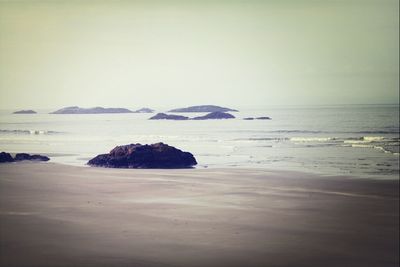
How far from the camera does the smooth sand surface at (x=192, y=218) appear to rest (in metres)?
3.97

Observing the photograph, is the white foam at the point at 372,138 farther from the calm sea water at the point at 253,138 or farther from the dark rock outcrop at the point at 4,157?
the dark rock outcrop at the point at 4,157

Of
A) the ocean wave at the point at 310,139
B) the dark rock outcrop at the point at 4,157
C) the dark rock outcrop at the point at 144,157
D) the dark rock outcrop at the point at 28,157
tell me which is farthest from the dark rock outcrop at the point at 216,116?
the dark rock outcrop at the point at 4,157

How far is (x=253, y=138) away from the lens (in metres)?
5.45

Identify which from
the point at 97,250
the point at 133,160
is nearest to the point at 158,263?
the point at 97,250

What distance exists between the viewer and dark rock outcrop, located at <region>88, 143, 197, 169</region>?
16.7 feet

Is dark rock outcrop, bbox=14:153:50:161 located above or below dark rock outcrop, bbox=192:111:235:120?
below

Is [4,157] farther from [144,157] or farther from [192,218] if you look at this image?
[192,218]

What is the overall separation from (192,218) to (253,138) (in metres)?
1.34

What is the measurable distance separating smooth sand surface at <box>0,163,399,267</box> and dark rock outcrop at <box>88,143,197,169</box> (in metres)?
0.09

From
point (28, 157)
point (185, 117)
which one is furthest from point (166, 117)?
point (28, 157)

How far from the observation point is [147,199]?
471cm

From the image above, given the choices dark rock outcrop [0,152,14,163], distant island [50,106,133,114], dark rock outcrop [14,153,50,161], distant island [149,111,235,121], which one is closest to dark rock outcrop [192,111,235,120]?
distant island [149,111,235,121]

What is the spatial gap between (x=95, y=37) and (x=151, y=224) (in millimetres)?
1780

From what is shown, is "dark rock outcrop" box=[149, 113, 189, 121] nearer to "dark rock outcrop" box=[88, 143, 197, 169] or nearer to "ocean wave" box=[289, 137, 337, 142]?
"dark rock outcrop" box=[88, 143, 197, 169]
